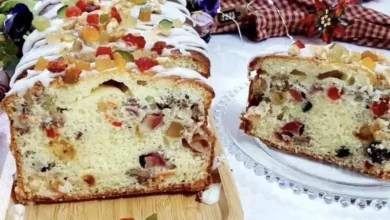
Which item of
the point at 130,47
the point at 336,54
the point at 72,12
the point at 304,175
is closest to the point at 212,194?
the point at 304,175

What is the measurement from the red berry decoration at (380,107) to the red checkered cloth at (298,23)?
100 centimetres

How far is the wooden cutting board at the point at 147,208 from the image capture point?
75.5 inches

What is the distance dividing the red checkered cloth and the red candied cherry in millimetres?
889

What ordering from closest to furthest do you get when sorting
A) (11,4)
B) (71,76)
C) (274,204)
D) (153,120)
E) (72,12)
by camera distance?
(71,76)
(153,120)
(274,204)
(72,12)
(11,4)

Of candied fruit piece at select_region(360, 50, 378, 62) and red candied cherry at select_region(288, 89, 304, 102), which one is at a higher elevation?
candied fruit piece at select_region(360, 50, 378, 62)

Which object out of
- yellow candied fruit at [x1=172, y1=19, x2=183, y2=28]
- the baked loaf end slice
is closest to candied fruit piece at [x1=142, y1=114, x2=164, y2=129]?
the baked loaf end slice

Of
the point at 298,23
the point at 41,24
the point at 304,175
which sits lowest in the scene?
the point at 298,23

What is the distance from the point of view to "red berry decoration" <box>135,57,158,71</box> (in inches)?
72.5

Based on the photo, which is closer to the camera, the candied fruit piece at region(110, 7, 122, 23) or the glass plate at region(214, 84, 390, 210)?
the glass plate at region(214, 84, 390, 210)

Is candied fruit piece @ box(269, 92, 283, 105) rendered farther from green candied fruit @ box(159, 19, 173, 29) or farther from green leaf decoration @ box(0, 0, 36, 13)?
green leaf decoration @ box(0, 0, 36, 13)

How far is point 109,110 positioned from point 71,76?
160 millimetres

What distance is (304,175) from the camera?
204cm

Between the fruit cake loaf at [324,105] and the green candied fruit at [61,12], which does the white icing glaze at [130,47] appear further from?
the fruit cake loaf at [324,105]

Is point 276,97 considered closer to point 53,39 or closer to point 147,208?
point 147,208
